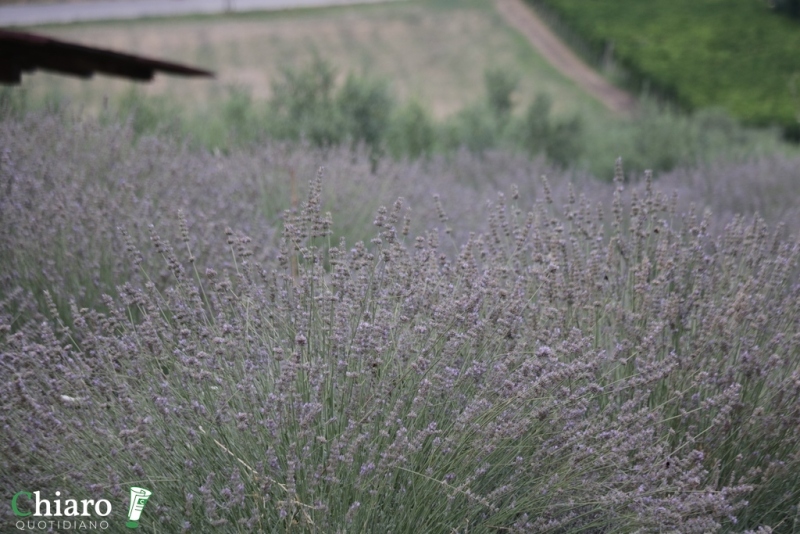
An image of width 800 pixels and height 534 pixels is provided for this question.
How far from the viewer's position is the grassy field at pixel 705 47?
61.6 feet

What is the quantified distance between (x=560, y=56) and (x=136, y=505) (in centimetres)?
2314

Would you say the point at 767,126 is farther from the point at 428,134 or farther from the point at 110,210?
the point at 110,210

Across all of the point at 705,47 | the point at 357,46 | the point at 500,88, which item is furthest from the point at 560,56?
the point at 500,88

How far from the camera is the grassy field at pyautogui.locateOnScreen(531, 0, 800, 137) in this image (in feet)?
61.6

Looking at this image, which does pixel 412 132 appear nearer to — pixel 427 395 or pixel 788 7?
pixel 427 395

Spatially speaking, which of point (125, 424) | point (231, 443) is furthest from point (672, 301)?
point (125, 424)

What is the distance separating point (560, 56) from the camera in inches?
944

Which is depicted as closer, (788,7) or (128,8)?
(788,7)

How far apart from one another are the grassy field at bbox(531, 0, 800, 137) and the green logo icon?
16195 millimetres

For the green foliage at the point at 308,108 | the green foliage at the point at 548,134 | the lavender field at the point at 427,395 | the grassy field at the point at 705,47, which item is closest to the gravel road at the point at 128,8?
the grassy field at the point at 705,47

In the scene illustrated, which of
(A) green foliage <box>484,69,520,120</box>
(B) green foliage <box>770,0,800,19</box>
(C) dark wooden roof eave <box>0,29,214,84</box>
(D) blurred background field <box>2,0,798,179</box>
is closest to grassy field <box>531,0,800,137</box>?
(B) green foliage <box>770,0,800,19</box>

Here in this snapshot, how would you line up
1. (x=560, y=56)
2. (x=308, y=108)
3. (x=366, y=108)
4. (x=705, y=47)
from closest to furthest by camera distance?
(x=366, y=108) → (x=308, y=108) → (x=705, y=47) → (x=560, y=56)

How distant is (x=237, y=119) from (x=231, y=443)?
844cm

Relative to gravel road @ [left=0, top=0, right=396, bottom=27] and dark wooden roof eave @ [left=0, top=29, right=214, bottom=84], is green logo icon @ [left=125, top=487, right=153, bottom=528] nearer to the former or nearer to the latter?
dark wooden roof eave @ [left=0, top=29, right=214, bottom=84]
